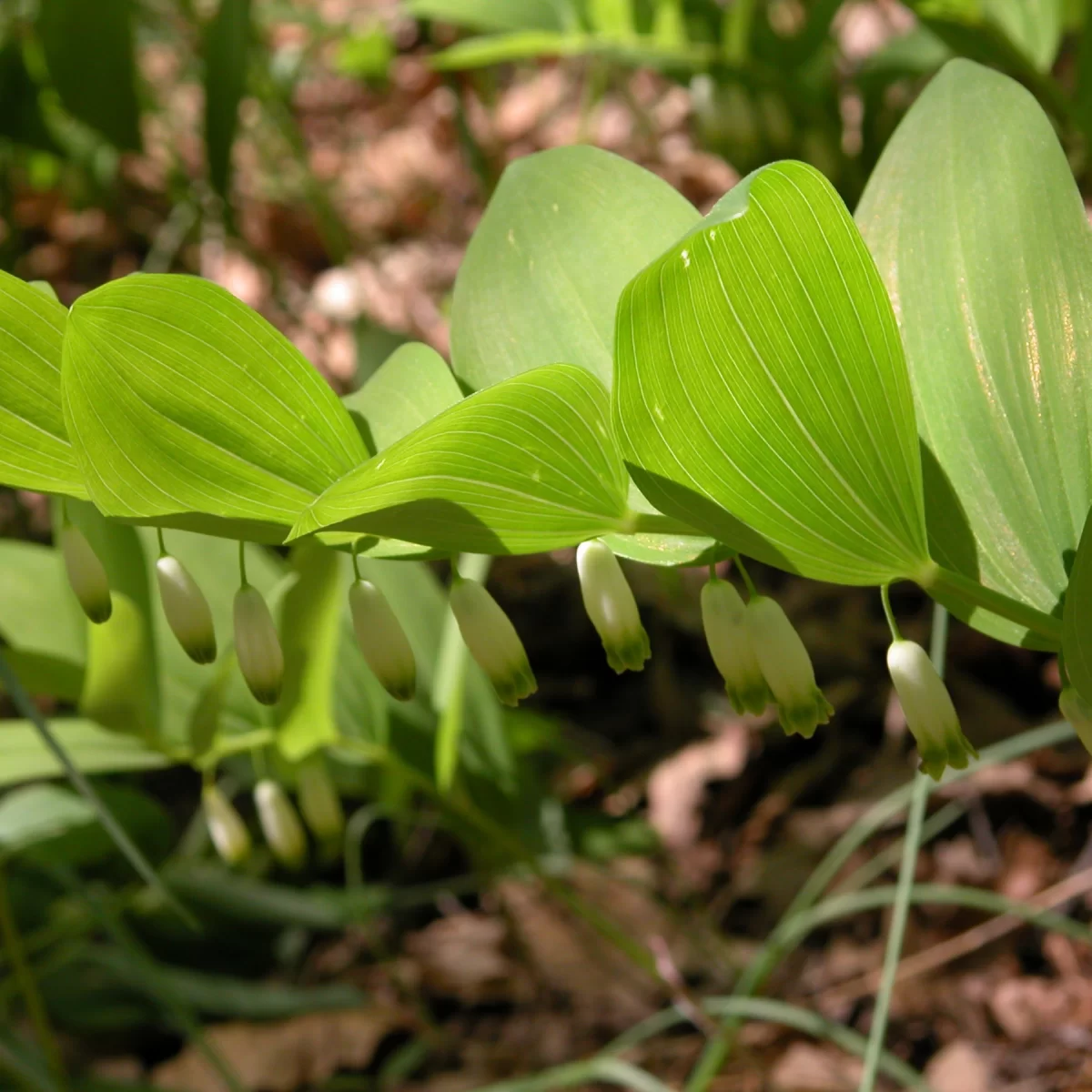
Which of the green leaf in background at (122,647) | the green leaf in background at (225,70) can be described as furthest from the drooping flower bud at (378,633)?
the green leaf in background at (225,70)

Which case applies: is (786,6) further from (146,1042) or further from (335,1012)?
(146,1042)

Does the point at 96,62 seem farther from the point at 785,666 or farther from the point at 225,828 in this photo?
the point at 785,666

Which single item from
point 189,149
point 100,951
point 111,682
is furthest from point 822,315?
point 189,149

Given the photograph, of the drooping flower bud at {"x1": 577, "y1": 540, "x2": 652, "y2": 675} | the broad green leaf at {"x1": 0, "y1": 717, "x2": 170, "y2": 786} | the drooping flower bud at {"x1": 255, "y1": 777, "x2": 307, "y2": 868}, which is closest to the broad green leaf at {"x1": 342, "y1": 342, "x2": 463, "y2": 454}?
the drooping flower bud at {"x1": 577, "y1": 540, "x2": 652, "y2": 675}

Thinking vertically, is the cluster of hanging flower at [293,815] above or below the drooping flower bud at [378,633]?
below

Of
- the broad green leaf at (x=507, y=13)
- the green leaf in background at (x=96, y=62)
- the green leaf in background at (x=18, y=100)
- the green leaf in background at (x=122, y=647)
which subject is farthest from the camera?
the green leaf in background at (x=18, y=100)

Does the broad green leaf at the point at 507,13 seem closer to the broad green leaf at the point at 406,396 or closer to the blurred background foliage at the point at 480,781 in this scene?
the blurred background foliage at the point at 480,781

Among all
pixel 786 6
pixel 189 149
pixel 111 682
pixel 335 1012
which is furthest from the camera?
pixel 189 149
